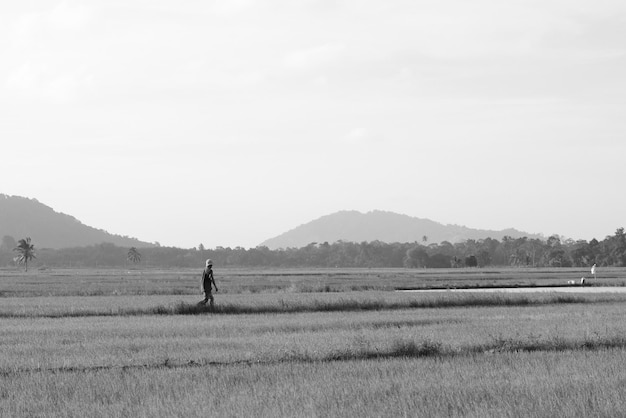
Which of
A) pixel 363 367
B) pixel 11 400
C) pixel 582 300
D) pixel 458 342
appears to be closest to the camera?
pixel 11 400

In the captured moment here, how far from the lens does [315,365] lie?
14.3m

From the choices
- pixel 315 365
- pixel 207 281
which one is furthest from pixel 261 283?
pixel 315 365

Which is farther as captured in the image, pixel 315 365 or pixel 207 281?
pixel 207 281

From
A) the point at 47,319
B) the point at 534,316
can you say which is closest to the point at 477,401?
the point at 534,316

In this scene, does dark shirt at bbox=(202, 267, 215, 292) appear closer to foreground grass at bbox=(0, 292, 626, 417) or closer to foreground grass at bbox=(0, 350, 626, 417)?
foreground grass at bbox=(0, 292, 626, 417)

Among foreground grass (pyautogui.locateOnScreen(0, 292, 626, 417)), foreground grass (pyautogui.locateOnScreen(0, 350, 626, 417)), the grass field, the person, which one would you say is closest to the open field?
the person

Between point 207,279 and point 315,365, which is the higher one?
point 207,279

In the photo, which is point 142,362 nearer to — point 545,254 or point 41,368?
point 41,368

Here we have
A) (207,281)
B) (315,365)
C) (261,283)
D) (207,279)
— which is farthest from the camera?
(261,283)

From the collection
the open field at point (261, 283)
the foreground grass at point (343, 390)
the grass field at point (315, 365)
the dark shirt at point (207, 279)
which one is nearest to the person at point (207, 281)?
the dark shirt at point (207, 279)

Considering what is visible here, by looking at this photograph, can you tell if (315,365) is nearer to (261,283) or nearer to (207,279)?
(207,279)

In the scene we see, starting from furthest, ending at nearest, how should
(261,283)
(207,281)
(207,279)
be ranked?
(261,283)
(207,281)
(207,279)

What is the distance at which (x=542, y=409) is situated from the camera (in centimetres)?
1009

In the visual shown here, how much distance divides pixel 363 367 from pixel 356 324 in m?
8.30
